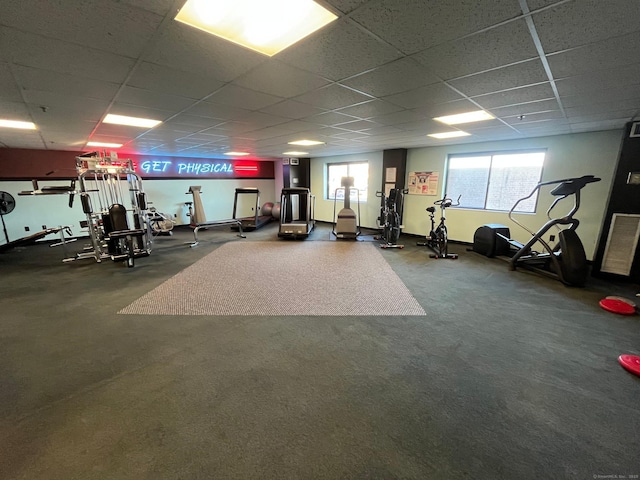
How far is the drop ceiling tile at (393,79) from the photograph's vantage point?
185 centimetres

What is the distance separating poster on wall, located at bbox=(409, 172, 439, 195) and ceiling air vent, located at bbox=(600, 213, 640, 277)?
3082mm

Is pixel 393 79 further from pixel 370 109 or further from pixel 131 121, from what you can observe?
pixel 131 121

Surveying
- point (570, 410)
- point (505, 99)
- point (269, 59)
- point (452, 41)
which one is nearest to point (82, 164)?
point (269, 59)

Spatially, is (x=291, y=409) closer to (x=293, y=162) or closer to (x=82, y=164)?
(x=82, y=164)

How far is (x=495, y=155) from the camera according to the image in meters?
5.43

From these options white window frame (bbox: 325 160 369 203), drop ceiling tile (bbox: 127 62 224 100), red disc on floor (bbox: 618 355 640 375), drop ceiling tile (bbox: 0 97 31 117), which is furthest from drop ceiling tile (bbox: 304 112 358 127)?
white window frame (bbox: 325 160 369 203)

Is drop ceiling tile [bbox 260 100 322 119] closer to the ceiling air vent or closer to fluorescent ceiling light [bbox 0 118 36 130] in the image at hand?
fluorescent ceiling light [bbox 0 118 36 130]

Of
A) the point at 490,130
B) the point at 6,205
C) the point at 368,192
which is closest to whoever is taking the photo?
the point at 490,130

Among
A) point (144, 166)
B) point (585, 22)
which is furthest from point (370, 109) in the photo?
point (144, 166)

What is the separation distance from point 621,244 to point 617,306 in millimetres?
1585

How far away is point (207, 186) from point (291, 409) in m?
8.27

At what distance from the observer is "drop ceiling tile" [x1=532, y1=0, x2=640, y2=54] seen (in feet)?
3.93

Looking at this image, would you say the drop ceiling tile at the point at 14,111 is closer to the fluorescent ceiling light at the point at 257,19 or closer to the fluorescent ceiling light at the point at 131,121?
the fluorescent ceiling light at the point at 131,121

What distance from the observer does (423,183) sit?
6.51m
